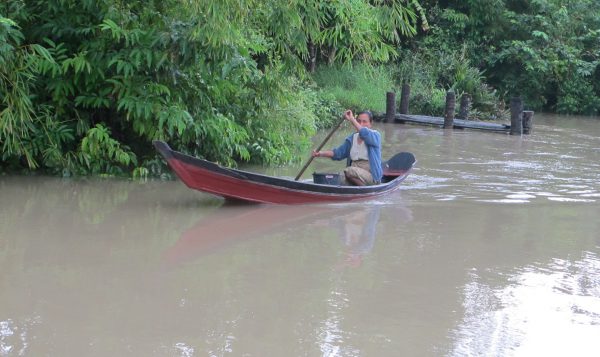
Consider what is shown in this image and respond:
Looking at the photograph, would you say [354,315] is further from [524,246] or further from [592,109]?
[592,109]

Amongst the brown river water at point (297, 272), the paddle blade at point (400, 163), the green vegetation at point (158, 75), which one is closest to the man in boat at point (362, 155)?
the brown river water at point (297, 272)

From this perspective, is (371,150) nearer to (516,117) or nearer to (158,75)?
(158,75)

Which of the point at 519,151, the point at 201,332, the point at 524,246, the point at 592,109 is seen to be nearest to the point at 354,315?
the point at 201,332

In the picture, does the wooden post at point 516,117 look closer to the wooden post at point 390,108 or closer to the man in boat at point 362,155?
the wooden post at point 390,108

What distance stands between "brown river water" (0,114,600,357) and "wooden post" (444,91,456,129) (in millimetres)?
8177

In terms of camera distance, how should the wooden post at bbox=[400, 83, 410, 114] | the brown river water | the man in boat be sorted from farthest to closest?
the wooden post at bbox=[400, 83, 410, 114] → the man in boat → the brown river water

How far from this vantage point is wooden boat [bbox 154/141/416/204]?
9578 mm

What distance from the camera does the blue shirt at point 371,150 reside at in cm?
1078

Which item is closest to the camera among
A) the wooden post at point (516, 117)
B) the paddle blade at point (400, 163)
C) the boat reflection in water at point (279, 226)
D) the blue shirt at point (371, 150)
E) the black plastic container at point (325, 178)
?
the boat reflection in water at point (279, 226)

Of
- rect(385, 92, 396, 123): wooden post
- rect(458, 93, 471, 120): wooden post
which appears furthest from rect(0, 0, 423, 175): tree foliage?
rect(458, 93, 471, 120): wooden post

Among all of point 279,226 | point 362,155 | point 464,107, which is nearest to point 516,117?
point 464,107

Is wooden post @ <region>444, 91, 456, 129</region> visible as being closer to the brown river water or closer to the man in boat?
the brown river water

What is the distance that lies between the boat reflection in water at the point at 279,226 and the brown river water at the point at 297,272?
1.0 inches

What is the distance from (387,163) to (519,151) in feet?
17.8
